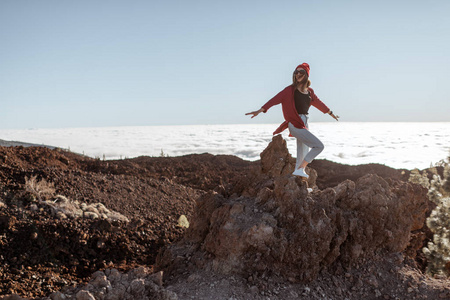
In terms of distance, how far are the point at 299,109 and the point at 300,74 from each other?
604mm

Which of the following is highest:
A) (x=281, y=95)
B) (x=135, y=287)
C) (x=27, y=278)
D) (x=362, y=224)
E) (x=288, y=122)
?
(x=281, y=95)

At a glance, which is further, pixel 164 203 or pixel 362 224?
pixel 164 203

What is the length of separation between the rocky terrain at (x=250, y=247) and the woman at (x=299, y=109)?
0.65 m

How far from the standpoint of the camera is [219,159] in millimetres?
23062

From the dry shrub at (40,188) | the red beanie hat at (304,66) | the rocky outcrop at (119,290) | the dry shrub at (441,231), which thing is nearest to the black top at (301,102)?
the red beanie hat at (304,66)

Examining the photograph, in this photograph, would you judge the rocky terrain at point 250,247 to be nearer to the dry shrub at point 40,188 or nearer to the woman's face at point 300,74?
the dry shrub at point 40,188

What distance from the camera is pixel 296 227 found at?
590 centimetres

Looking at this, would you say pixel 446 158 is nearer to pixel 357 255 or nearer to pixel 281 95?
pixel 357 255

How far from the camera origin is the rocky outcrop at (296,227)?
5703 mm

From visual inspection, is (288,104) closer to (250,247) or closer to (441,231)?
(250,247)

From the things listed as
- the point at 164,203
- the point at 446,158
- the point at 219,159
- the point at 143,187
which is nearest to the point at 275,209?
the point at 446,158

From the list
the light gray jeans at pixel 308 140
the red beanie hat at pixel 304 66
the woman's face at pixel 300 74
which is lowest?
the light gray jeans at pixel 308 140

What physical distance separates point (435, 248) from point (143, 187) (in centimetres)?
939

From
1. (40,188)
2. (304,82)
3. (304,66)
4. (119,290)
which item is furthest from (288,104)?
(40,188)
